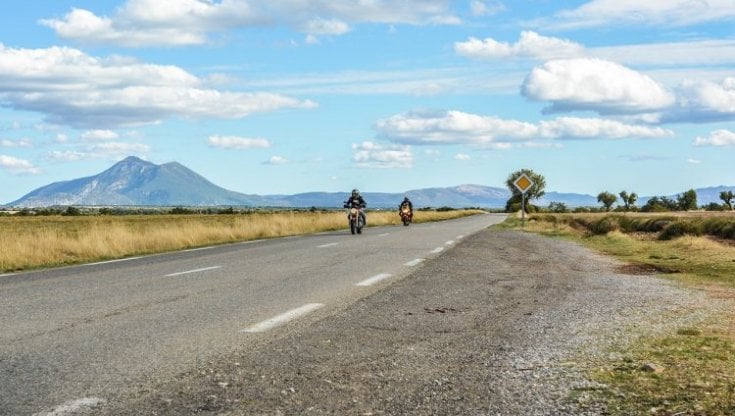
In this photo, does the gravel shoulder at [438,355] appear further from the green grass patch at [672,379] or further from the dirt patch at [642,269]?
the dirt patch at [642,269]

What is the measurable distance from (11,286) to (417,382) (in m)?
9.27

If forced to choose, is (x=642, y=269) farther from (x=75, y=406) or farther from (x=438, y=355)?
(x=75, y=406)

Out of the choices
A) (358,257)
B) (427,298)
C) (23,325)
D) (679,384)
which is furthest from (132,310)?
→ (358,257)

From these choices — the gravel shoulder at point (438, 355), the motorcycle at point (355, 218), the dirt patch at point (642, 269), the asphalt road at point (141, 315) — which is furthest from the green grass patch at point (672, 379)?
the motorcycle at point (355, 218)

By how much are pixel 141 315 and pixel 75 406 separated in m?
3.84

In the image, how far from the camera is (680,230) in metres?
33.8

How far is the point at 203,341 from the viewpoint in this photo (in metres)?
6.78

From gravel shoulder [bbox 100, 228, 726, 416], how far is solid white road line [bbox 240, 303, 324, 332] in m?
0.28

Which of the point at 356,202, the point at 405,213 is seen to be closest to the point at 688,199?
the point at 405,213

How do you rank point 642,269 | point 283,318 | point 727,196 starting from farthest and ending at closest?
point 727,196 → point 642,269 → point 283,318

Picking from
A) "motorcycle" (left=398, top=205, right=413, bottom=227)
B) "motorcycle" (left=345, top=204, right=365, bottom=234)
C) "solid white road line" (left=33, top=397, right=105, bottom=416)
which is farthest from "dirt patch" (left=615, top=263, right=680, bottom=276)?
"motorcycle" (left=398, top=205, right=413, bottom=227)

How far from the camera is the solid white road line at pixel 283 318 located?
743 centimetres

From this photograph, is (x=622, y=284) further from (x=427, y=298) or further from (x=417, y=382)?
(x=417, y=382)

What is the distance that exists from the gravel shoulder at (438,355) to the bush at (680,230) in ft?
77.6
